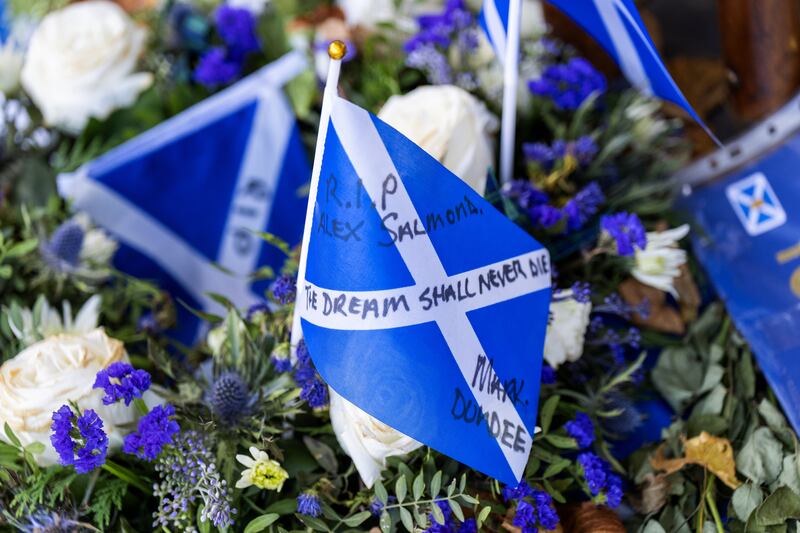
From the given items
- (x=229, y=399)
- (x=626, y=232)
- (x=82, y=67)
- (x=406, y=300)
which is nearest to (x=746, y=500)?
(x=626, y=232)

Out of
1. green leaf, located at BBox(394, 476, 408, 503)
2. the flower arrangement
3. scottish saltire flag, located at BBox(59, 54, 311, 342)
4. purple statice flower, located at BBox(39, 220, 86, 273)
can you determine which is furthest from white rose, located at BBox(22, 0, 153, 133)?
green leaf, located at BBox(394, 476, 408, 503)

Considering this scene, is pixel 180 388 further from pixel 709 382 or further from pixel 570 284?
pixel 709 382

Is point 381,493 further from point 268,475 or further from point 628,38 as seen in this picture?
point 628,38

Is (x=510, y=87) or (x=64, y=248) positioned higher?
(x=510, y=87)

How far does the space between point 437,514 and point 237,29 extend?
82 centimetres

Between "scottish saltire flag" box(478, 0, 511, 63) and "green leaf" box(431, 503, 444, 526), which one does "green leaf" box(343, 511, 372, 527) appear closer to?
"green leaf" box(431, 503, 444, 526)

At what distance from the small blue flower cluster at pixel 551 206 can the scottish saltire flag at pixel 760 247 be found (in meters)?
0.19

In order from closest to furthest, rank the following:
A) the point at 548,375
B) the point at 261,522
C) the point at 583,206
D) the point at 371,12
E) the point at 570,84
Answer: the point at 261,522, the point at 548,375, the point at 583,206, the point at 570,84, the point at 371,12

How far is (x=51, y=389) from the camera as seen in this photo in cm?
74

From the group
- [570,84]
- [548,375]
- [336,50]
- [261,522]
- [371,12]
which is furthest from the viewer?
[371,12]

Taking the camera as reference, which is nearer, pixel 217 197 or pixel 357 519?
pixel 357 519

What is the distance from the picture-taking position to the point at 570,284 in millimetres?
915

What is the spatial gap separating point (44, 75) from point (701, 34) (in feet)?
4.19

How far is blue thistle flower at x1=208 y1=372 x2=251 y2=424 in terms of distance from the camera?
76 cm
